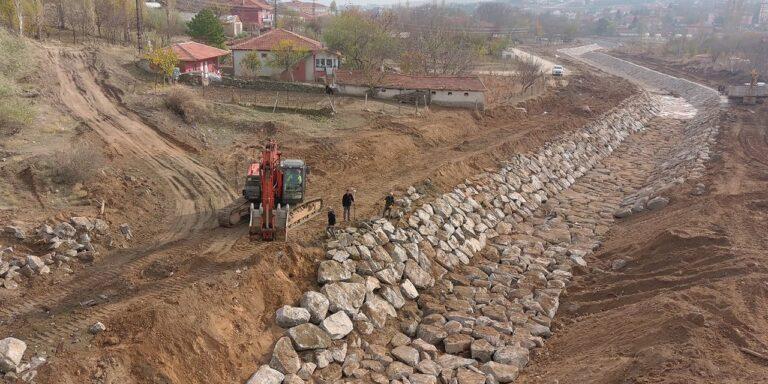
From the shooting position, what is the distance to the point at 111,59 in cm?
4594

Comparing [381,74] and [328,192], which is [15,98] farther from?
[381,74]

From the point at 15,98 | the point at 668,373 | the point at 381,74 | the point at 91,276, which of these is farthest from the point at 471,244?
the point at 381,74

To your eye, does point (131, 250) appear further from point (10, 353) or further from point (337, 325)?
point (337, 325)

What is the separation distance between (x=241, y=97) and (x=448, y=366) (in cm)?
3066

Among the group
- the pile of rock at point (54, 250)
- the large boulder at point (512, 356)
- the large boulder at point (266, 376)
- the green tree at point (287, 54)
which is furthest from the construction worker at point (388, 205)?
the green tree at point (287, 54)

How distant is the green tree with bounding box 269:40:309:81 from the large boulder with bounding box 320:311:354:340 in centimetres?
3678

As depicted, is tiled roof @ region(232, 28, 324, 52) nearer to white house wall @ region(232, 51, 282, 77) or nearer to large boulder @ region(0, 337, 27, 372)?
white house wall @ region(232, 51, 282, 77)

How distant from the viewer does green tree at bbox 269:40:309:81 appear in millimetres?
48562

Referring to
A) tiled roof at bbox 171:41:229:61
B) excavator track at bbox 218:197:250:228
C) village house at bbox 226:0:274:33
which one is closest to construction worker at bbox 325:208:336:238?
excavator track at bbox 218:197:250:228

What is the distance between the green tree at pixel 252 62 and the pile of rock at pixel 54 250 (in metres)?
31.3

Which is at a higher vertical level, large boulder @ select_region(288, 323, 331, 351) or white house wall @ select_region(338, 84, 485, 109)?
white house wall @ select_region(338, 84, 485, 109)

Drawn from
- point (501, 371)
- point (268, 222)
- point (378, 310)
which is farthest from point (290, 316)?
point (501, 371)

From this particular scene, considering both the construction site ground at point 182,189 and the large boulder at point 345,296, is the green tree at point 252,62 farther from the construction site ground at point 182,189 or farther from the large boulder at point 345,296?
the large boulder at point 345,296

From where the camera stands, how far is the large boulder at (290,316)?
49.2ft
